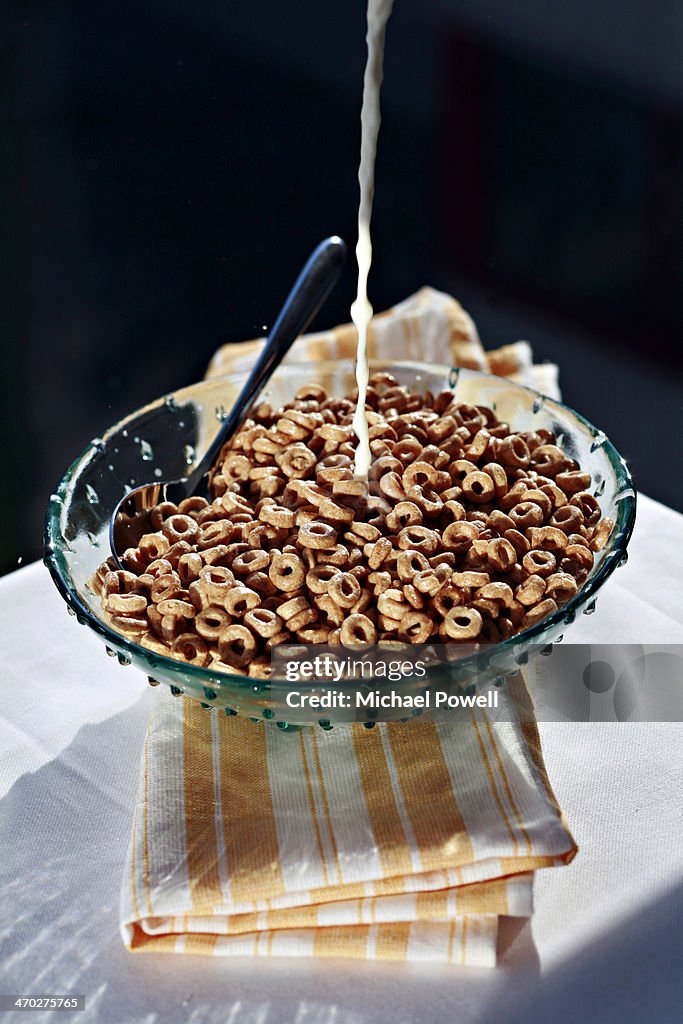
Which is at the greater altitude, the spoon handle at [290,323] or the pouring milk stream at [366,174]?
the pouring milk stream at [366,174]

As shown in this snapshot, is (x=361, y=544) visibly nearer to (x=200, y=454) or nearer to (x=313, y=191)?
(x=200, y=454)

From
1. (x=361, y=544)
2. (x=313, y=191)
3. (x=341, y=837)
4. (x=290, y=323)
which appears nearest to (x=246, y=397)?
(x=290, y=323)

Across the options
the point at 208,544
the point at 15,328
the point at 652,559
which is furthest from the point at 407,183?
the point at 208,544

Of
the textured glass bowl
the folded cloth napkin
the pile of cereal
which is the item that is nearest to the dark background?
the textured glass bowl

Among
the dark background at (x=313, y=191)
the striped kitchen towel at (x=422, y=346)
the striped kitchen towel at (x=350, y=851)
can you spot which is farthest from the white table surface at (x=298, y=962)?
the dark background at (x=313, y=191)

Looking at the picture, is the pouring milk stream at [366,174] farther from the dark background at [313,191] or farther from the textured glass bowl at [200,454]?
the dark background at [313,191]
